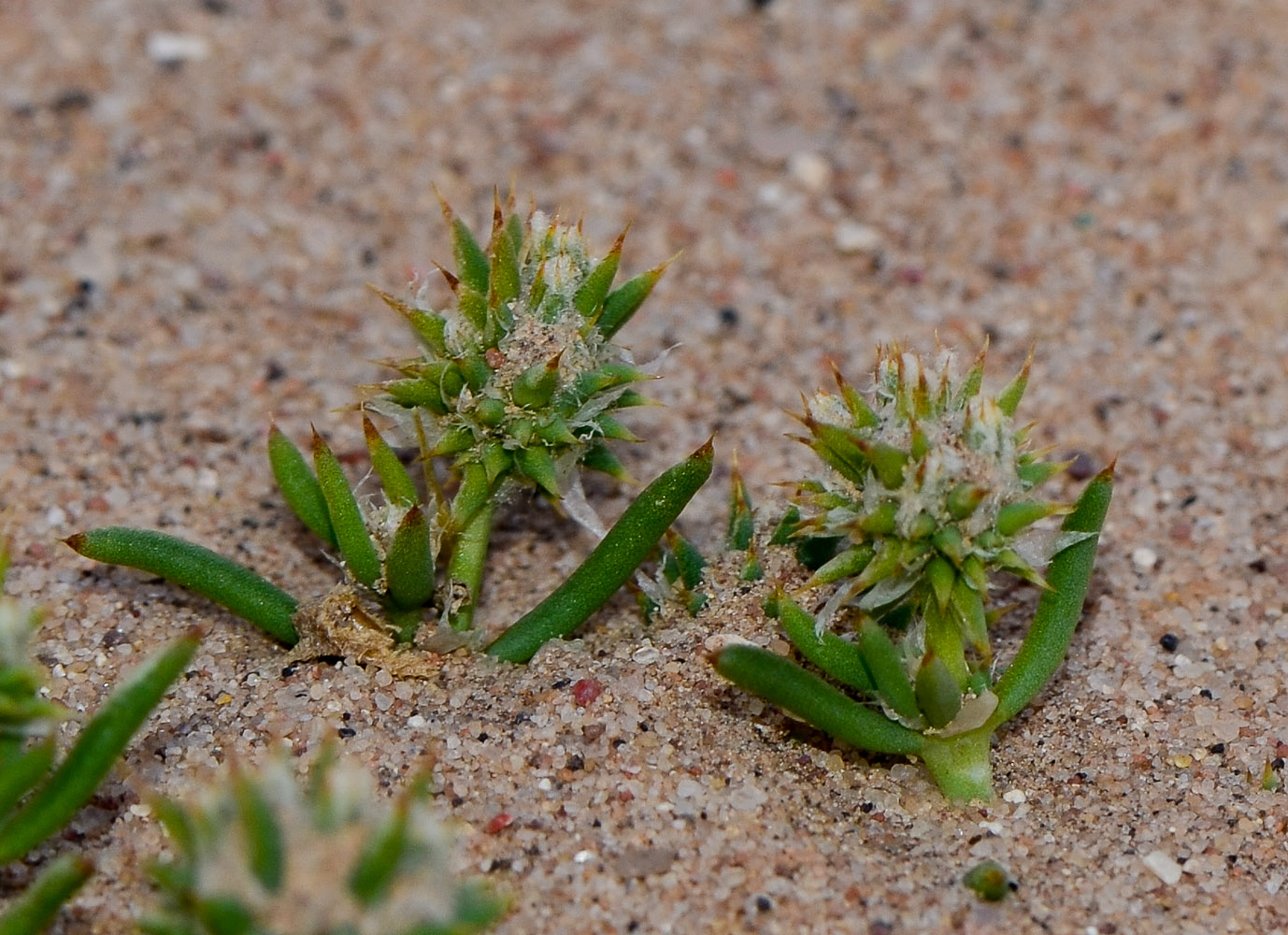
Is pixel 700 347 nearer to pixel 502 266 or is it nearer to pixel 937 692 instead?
pixel 502 266

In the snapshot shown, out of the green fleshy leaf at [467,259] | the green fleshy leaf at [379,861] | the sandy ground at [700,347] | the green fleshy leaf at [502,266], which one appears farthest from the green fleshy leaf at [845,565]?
the green fleshy leaf at [379,861]

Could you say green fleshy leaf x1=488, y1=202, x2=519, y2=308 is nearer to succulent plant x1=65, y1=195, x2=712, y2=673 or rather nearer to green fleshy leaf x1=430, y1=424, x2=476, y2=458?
succulent plant x1=65, y1=195, x2=712, y2=673

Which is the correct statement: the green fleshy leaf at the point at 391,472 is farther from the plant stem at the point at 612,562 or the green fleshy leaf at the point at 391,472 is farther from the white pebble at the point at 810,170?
the white pebble at the point at 810,170

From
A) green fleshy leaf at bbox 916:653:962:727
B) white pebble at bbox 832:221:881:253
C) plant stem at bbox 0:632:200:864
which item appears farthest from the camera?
white pebble at bbox 832:221:881:253

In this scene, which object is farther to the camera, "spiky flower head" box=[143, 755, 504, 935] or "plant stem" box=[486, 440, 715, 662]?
"plant stem" box=[486, 440, 715, 662]

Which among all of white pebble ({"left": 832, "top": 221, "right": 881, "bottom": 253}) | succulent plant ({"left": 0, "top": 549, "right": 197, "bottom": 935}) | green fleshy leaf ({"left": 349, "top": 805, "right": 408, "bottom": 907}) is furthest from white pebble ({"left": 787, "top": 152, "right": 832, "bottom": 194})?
green fleshy leaf ({"left": 349, "top": 805, "right": 408, "bottom": 907})

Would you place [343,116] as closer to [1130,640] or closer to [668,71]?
[668,71]
